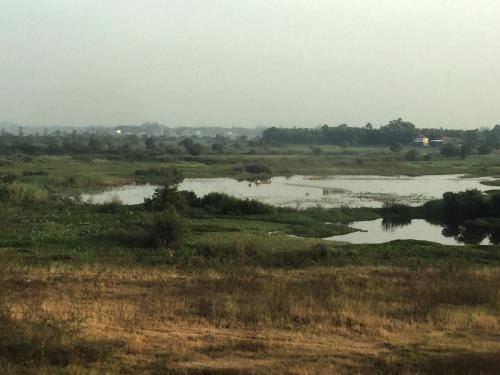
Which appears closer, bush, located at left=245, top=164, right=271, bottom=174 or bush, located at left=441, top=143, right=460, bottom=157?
bush, located at left=245, top=164, right=271, bottom=174

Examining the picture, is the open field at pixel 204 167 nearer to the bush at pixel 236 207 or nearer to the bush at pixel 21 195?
the bush at pixel 21 195

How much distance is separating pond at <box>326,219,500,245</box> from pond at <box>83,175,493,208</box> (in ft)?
21.8

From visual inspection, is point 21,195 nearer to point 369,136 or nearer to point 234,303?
point 234,303

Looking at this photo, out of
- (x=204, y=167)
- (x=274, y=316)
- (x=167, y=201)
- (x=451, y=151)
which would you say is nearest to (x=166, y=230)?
(x=274, y=316)

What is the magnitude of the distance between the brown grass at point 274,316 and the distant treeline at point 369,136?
106m

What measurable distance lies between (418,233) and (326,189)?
2037 centimetres

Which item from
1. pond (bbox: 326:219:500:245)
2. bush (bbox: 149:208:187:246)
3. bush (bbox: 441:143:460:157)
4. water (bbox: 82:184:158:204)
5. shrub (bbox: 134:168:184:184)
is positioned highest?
bush (bbox: 441:143:460:157)

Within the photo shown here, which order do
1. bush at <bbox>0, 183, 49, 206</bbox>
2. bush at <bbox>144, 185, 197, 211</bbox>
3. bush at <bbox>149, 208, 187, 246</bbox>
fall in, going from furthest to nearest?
bush at <bbox>0, 183, 49, 206</bbox>
bush at <bbox>144, 185, 197, 211</bbox>
bush at <bbox>149, 208, 187, 246</bbox>

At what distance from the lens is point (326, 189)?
50.0m

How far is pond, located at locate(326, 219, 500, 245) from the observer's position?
1080 inches

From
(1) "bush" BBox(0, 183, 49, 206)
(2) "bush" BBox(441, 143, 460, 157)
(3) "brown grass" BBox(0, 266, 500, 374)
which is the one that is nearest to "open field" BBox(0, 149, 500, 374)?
(3) "brown grass" BBox(0, 266, 500, 374)

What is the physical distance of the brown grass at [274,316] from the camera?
815 centimetres

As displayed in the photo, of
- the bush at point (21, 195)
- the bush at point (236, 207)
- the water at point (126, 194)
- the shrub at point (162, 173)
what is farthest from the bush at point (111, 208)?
the shrub at point (162, 173)

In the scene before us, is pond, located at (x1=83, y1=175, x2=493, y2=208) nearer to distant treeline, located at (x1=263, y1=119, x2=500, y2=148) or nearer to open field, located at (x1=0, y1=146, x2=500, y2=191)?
open field, located at (x1=0, y1=146, x2=500, y2=191)
